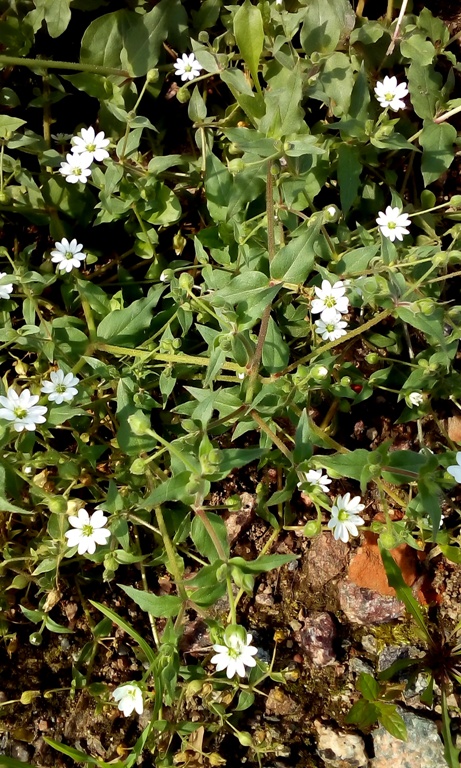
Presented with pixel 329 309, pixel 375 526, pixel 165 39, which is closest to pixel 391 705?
pixel 375 526

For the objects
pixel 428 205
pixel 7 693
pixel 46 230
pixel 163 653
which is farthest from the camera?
pixel 46 230

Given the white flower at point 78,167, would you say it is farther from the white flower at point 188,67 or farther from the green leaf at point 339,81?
the green leaf at point 339,81

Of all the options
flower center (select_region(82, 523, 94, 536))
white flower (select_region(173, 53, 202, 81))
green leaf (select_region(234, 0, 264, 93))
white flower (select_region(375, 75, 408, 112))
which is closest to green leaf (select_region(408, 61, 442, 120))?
white flower (select_region(375, 75, 408, 112))

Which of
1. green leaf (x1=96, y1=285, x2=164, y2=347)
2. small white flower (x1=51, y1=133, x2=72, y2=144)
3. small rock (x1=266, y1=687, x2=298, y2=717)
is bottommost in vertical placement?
small rock (x1=266, y1=687, x2=298, y2=717)

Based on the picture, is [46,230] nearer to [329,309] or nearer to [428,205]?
[329,309]

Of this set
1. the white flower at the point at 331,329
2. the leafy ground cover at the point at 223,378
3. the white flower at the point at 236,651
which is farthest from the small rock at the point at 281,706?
the white flower at the point at 331,329

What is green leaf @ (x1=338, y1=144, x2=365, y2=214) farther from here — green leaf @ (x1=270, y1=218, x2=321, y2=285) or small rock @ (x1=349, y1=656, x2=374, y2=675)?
small rock @ (x1=349, y1=656, x2=374, y2=675)

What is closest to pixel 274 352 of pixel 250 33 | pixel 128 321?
pixel 128 321
